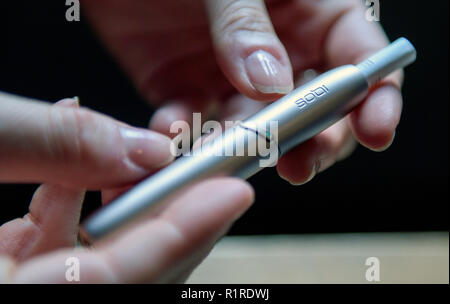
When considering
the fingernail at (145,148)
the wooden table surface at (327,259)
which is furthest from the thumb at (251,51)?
the wooden table surface at (327,259)

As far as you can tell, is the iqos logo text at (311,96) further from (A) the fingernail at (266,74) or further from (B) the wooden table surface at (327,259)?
(B) the wooden table surface at (327,259)

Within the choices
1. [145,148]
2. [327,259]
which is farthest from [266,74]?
[327,259]

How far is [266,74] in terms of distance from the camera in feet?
1.17

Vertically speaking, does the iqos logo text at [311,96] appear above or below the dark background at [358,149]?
below

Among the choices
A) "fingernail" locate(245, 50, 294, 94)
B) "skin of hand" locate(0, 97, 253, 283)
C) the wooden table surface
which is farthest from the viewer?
the wooden table surface

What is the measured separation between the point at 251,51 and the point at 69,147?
0.59 feet

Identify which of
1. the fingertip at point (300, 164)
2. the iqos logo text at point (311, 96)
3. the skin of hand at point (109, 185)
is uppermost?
the iqos logo text at point (311, 96)

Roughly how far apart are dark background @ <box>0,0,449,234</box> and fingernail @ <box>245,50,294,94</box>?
0.97ft

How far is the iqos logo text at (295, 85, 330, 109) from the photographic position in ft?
1.07

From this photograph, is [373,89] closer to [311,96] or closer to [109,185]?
[311,96]

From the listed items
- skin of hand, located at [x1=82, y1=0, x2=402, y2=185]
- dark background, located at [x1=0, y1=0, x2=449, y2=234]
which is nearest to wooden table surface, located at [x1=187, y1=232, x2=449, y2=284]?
dark background, located at [x1=0, y1=0, x2=449, y2=234]

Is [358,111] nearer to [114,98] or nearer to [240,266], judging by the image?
[240,266]

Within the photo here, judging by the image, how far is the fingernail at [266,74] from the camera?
0.36 metres

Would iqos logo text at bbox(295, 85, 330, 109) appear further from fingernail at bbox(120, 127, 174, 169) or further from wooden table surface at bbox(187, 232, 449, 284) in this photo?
wooden table surface at bbox(187, 232, 449, 284)
